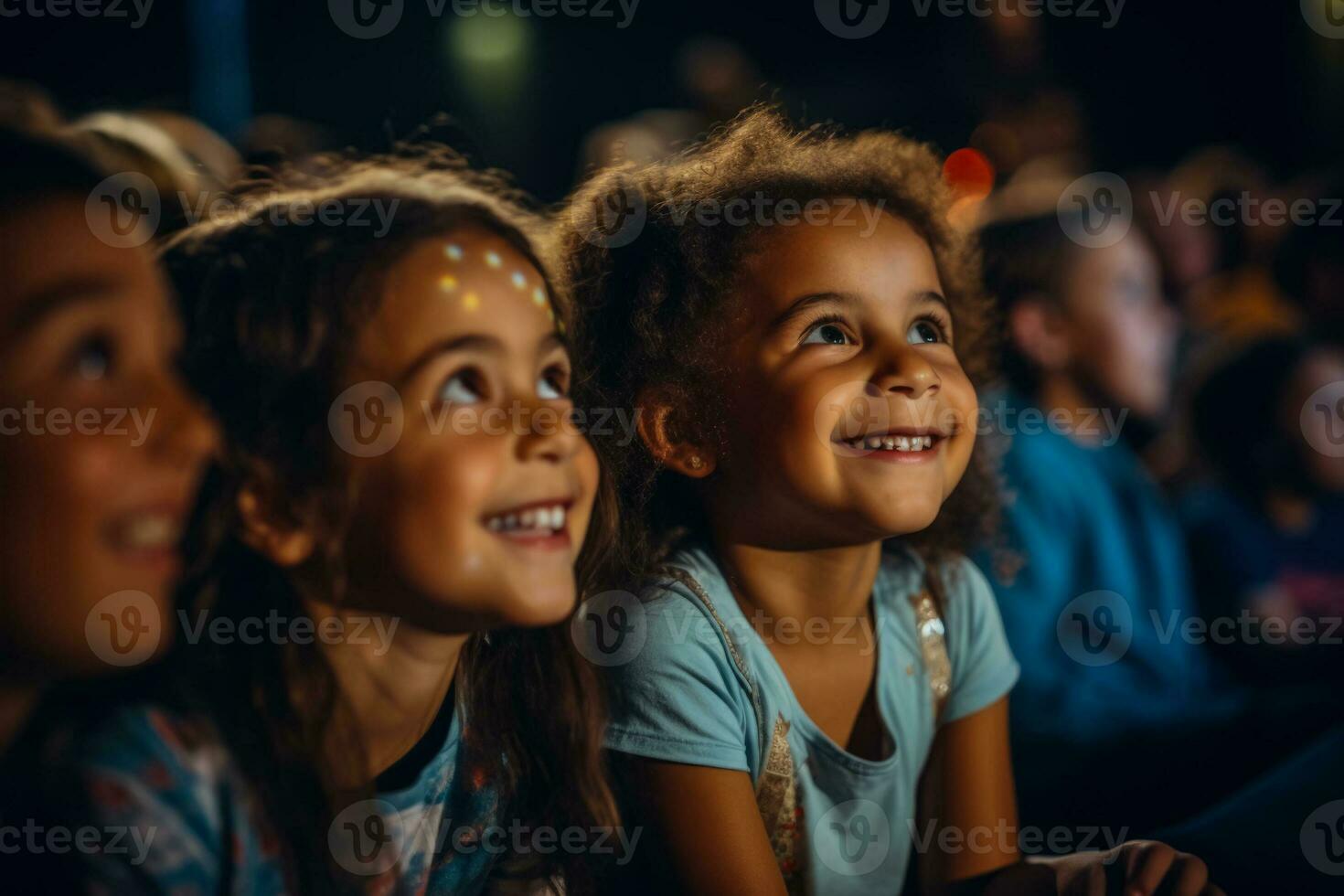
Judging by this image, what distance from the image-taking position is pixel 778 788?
103 cm

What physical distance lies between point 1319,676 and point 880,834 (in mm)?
1280

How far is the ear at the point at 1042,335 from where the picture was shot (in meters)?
1.90

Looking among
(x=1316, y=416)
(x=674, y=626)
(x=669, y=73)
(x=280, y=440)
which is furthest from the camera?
(x=669, y=73)

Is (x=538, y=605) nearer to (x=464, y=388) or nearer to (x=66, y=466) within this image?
(x=464, y=388)

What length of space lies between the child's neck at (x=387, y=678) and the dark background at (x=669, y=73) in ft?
1.46

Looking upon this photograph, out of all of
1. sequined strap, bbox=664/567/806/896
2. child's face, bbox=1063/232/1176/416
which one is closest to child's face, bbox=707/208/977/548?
sequined strap, bbox=664/567/806/896

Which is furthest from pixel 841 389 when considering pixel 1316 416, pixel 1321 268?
pixel 1321 268

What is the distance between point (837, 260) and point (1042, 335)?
1087 mm

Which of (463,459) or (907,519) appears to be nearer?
(463,459)

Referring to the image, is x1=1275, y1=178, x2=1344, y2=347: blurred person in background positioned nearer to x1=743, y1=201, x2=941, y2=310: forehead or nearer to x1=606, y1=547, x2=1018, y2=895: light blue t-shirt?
x1=606, y1=547, x2=1018, y2=895: light blue t-shirt

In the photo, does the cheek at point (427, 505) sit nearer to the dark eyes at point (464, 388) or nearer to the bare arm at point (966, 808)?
the dark eyes at point (464, 388)

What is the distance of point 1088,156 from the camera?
381 cm

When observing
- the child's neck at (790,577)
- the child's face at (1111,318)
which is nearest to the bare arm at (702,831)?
the child's neck at (790,577)

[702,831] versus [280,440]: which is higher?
[280,440]
